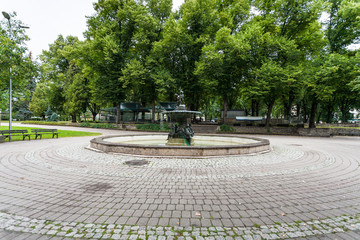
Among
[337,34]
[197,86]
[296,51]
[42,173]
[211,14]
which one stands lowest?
[42,173]

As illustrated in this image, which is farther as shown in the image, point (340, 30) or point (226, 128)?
point (226, 128)

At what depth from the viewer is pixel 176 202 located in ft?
12.3

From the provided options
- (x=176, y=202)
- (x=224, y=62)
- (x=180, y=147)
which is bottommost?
(x=176, y=202)

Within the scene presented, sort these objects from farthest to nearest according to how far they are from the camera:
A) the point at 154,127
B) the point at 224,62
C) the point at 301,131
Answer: the point at 154,127
the point at 224,62
the point at 301,131

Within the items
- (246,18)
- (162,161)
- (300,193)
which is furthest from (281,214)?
(246,18)

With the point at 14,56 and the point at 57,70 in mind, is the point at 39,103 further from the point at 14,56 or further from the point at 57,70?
the point at 14,56

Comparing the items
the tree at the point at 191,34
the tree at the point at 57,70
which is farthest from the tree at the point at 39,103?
the tree at the point at 191,34

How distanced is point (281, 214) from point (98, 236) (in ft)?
11.0

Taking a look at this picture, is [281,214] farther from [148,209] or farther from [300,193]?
[148,209]

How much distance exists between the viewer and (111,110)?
42969mm

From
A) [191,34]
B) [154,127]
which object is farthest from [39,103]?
[191,34]

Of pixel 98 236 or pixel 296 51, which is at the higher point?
pixel 296 51

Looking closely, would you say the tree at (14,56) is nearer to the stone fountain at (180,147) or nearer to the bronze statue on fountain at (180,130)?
the stone fountain at (180,147)

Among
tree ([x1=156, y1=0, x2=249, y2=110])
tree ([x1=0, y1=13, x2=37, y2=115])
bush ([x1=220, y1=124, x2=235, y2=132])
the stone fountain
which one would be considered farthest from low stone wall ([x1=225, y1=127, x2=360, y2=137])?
tree ([x1=0, y1=13, x2=37, y2=115])
